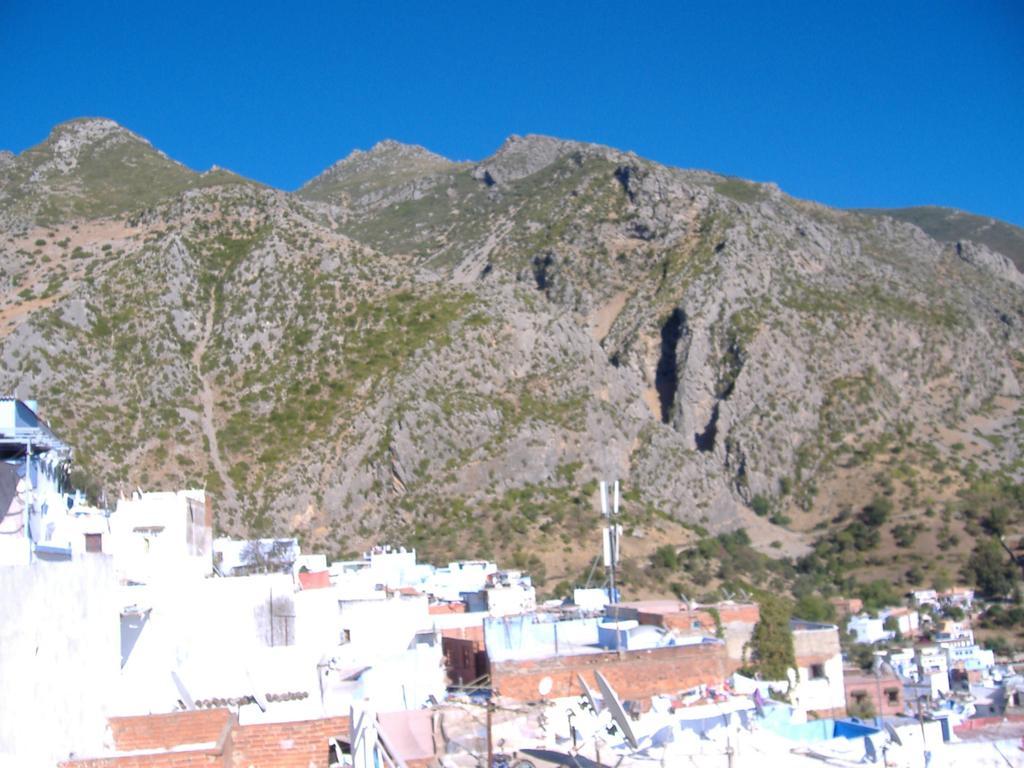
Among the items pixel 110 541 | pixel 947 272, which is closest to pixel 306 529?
pixel 110 541

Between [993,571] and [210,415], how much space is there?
40781 mm

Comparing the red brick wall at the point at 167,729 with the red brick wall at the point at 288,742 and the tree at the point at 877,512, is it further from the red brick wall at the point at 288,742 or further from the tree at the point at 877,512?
the tree at the point at 877,512

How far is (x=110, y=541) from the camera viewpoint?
23.5 m

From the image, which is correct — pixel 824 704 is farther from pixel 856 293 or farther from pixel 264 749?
pixel 856 293

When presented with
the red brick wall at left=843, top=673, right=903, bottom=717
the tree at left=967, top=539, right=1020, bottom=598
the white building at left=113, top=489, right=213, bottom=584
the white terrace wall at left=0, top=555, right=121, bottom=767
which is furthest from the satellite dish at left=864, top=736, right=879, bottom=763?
the tree at left=967, top=539, right=1020, bottom=598

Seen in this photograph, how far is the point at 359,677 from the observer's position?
18.1 m

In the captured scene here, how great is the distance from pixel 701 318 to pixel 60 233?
42368 mm

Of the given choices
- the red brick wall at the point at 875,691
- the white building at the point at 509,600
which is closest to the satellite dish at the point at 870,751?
the red brick wall at the point at 875,691

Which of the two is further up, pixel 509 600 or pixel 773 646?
pixel 509 600

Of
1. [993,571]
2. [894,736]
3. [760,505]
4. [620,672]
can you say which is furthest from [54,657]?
[760,505]

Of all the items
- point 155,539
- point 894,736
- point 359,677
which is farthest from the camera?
point 155,539

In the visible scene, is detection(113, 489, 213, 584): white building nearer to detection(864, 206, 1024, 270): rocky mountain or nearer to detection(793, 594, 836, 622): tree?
detection(793, 594, 836, 622): tree

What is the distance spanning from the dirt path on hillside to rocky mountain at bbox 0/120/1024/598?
18 cm

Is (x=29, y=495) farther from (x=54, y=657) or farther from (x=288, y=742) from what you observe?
(x=54, y=657)
